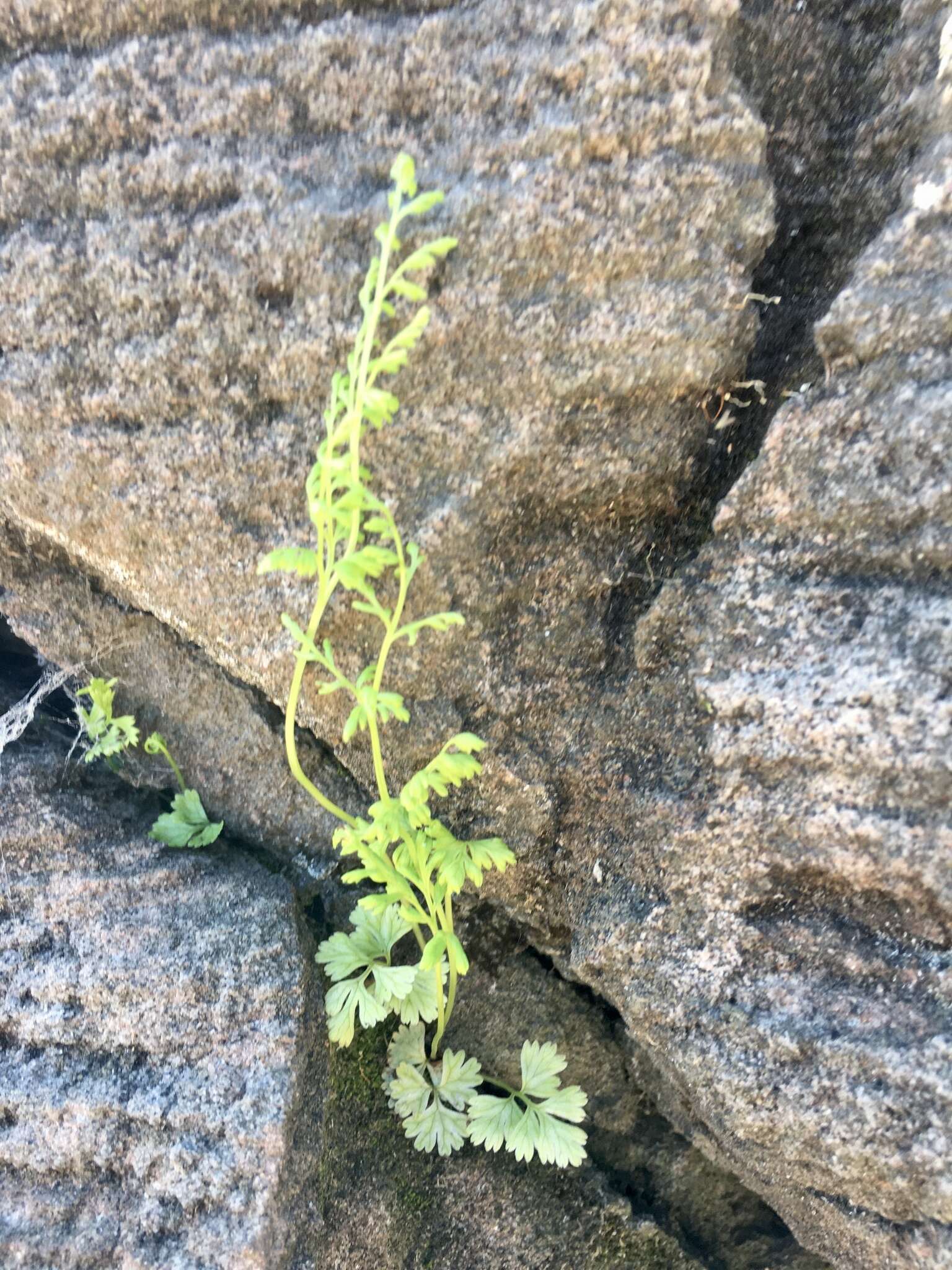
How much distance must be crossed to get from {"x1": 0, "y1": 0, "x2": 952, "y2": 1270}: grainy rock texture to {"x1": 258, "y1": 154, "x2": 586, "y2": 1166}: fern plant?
0.35 ft

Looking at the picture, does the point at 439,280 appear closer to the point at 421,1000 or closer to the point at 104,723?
the point at 104,723

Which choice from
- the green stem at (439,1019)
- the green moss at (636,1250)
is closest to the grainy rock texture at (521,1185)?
the green moss at (636,1250)

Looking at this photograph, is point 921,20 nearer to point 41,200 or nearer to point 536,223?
point 536,223

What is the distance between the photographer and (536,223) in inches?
66.9

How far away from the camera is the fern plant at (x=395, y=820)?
1.45m

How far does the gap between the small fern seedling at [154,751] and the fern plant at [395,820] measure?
0.36 metres

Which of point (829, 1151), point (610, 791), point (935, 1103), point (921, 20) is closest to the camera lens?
point (935, 1103)

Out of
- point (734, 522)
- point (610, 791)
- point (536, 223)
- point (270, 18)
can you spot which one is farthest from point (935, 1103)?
point (270, 18)

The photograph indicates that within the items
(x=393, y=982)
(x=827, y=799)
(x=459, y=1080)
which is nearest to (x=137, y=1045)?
(x=393, y=982)

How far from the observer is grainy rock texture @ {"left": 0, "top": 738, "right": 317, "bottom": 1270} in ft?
5.69

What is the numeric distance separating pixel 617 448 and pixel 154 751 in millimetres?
1394

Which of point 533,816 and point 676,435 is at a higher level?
point 676,435

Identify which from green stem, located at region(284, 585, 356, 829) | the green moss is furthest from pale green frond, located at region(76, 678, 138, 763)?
the green moss

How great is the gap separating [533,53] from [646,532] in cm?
98
